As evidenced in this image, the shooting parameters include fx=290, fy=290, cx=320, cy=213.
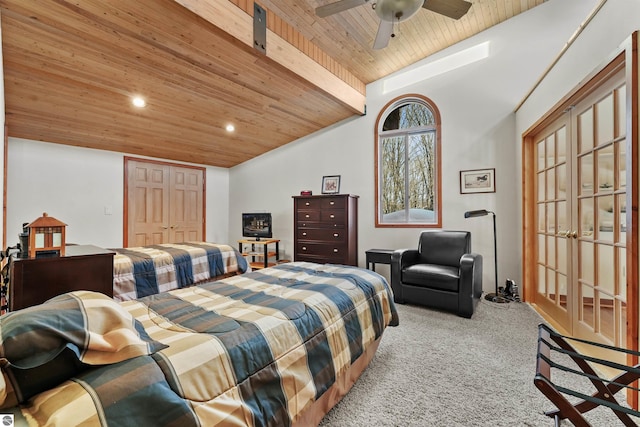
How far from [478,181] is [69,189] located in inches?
230

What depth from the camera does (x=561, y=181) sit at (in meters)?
2.75

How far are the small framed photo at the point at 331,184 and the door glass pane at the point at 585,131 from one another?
3247 millimetres

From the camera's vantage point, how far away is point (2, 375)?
62 cm

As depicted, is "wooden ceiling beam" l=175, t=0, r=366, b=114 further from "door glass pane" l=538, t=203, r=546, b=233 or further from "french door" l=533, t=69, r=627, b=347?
"door glass pane" l=538, t=203, r=546, b=233

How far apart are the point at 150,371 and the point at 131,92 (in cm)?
344

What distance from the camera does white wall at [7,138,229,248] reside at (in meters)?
3.79

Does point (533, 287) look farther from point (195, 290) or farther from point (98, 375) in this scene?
point (98, 375)

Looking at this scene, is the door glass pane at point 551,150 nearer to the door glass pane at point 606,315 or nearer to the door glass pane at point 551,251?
the door glass pane at point 551,251

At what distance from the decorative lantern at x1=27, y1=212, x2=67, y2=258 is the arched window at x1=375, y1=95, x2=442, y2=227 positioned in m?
3.90

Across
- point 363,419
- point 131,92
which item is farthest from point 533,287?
point 131,92

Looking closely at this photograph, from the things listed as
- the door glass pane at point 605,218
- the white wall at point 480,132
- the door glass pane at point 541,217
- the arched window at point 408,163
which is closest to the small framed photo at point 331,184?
the white wall at point 480,132

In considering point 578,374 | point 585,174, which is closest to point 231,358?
point 578,374

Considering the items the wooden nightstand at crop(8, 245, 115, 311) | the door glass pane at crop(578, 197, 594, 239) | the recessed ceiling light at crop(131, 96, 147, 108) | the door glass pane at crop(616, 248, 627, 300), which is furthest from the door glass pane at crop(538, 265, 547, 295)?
the recessed ceiling light at crop(131, 96, 147, 108)

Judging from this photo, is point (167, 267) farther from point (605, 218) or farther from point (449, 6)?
point (605, 218)
